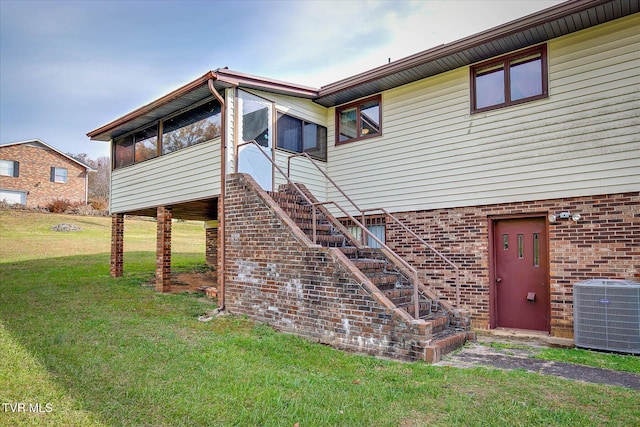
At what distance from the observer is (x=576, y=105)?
715 centimetres

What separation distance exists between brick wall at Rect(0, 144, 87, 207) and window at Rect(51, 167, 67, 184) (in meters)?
0.23

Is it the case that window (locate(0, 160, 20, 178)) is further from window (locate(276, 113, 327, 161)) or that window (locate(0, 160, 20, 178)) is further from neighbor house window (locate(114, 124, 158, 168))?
window (locate(276, 113, 327, 161))

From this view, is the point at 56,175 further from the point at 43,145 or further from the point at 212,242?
the point at 212,242

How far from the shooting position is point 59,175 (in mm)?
32375

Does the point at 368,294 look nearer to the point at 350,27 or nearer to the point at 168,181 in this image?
the point at 168,181

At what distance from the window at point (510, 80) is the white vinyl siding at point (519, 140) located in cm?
14

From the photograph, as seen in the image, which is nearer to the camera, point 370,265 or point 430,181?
point 370,265

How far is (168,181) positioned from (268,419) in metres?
7.97

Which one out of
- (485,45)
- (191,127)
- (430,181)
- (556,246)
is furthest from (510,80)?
(191,127)

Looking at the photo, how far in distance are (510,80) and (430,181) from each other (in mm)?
2404

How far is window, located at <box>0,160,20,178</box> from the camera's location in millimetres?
29422

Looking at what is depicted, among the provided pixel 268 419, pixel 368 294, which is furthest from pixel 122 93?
pixel 268 419

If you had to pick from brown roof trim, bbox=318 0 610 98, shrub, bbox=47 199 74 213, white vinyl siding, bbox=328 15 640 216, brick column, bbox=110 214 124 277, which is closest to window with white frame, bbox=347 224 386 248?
white vinyl siding, bbox=328 15 640 216

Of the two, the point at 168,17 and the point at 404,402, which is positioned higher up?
the point at 168,17
